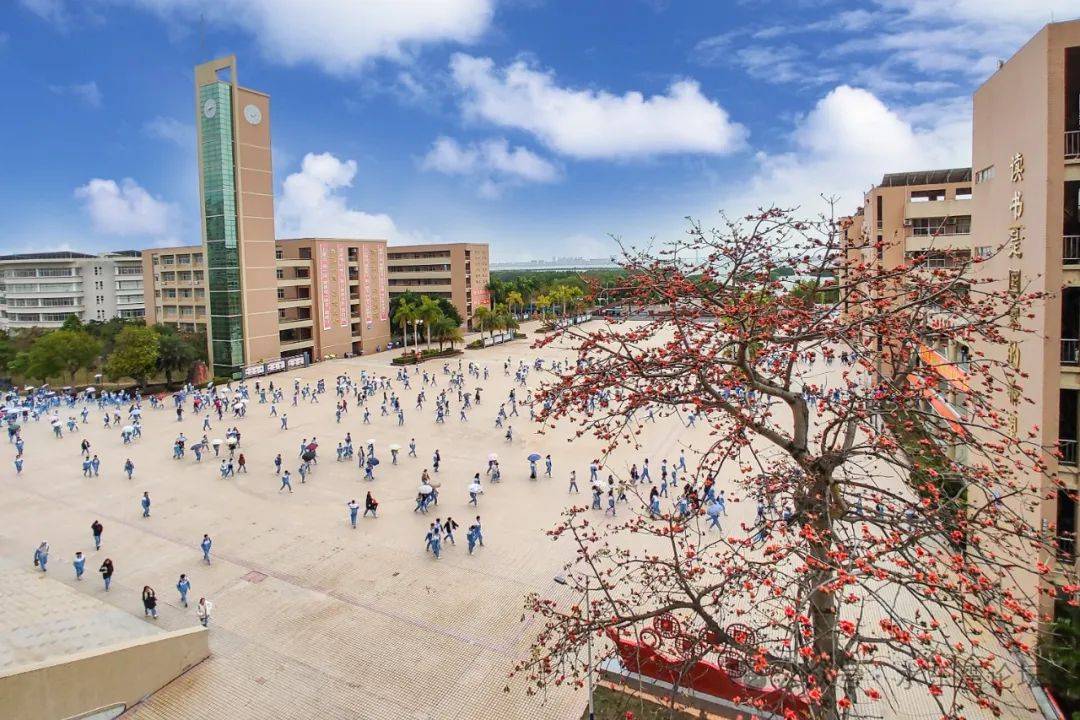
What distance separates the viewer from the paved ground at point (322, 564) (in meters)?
10.9

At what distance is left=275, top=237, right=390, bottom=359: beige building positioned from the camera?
160ft

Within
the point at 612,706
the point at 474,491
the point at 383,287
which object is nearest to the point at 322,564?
the point at 474,491

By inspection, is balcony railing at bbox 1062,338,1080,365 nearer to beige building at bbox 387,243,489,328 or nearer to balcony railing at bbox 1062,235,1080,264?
balcony railing at bbox 1062,235,1080,264

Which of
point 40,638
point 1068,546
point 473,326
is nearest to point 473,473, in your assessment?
point 40,638

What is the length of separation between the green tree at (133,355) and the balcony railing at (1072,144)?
4197 centimetres

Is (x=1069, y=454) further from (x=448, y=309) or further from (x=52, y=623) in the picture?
(x=448, y=309)

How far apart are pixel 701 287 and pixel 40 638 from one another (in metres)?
12.4

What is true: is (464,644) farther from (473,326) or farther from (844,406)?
(473,326)

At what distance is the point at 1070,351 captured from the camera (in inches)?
424

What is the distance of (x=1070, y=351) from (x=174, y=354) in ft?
143

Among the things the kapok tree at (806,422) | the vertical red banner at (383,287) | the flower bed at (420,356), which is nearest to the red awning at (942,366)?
the kapok tree at (806,422)

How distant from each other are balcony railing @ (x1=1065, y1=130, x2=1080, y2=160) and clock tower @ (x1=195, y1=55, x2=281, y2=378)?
1686 inches

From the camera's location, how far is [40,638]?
36.4ft

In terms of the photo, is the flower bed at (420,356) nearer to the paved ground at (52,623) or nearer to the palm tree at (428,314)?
the palm tree at (428,314)
